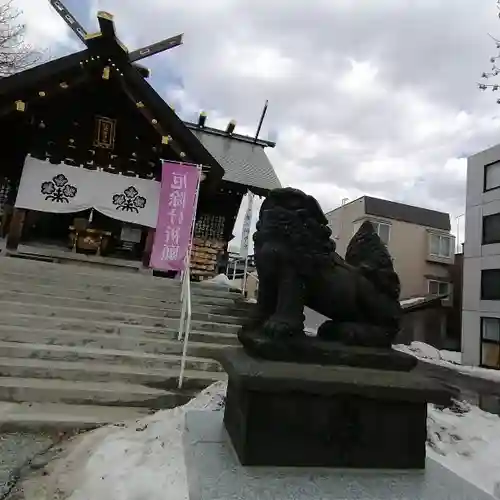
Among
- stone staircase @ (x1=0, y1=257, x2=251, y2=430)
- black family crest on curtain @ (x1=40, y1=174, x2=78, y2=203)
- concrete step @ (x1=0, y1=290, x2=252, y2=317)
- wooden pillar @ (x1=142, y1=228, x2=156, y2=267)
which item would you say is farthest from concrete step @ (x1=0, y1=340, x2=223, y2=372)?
black family crest on curtain @ (x1=40, y1=174, x2=78, y2=203)

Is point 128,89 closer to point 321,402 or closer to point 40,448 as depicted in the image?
point 40,448

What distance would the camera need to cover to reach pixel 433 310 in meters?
19.2

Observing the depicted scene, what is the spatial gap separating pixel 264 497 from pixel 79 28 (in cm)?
1331

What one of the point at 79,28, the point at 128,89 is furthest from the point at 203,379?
the point at 79,28

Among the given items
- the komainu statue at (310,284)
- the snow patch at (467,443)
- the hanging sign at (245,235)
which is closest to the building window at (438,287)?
the hanging sign at (245,235)

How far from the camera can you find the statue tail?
2643mm

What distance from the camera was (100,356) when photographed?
4.98 m

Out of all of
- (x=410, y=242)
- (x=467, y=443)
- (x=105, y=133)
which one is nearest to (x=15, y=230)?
(x=105, y=133)

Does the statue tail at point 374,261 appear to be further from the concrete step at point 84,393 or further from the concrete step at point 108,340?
the concrete step at point 108,340

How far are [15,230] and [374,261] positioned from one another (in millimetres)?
9830

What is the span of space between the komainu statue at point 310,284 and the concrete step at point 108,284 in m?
5.10

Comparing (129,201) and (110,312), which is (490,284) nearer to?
(129,201)

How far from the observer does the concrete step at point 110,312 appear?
5.81 m

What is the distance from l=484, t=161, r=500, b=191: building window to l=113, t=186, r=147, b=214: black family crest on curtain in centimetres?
1236
